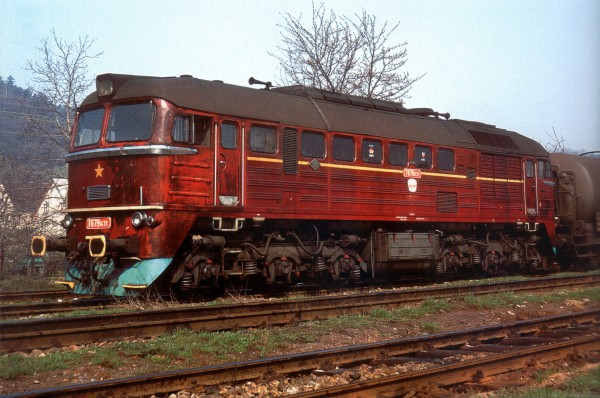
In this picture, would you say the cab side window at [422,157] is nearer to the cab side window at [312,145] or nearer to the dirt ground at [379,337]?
the cab side window at [312,145]

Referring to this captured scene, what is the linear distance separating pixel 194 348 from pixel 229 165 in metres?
5.27

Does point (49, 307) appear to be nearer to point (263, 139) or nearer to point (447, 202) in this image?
point (263, 139)

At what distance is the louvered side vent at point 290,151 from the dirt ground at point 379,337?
449 cm

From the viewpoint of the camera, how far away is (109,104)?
1207 cm

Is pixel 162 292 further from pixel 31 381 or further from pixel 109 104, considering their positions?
pixel 31 381

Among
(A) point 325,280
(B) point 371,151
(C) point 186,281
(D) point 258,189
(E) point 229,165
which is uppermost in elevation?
(B) point 371,151

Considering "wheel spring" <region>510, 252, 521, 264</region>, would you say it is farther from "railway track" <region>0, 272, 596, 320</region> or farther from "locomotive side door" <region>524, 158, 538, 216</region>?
"railway track" <region>0, 272, 596, 320</region>

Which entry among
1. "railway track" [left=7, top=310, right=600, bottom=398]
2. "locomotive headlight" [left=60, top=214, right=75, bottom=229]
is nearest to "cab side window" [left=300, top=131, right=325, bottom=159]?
"locomotive headlight" [left=60, top=214, right=75, bottom=229]

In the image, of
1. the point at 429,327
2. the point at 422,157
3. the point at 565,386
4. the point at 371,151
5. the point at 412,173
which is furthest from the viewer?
the point at 422,157

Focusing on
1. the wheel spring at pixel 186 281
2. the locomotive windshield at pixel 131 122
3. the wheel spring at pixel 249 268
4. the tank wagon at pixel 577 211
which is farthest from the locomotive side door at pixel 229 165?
the tank wagon at pixel 577 211

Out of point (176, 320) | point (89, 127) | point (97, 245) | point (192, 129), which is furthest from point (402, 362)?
point (89, 127)

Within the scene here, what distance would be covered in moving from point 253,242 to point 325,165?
2.55m

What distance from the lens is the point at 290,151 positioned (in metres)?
13.4

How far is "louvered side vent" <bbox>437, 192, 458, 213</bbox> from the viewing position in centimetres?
1673
